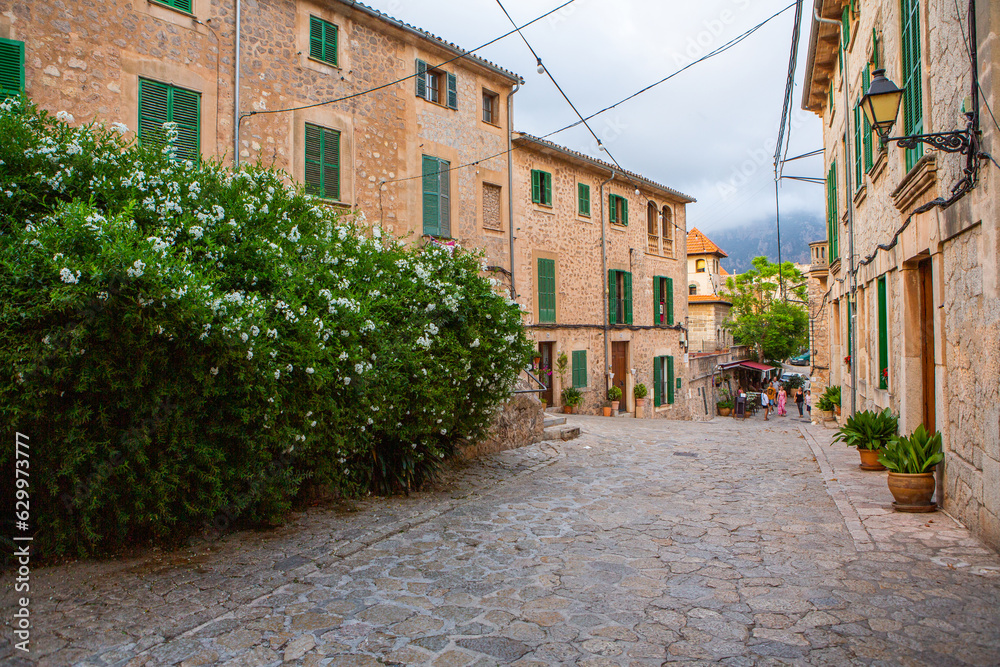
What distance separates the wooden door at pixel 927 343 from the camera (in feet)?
24.5

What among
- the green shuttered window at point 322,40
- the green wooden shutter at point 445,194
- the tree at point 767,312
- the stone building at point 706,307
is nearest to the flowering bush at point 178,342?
the green shuttered window at point 322,40

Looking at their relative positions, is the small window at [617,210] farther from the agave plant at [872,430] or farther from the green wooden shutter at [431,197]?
the agave plant at [872,430]

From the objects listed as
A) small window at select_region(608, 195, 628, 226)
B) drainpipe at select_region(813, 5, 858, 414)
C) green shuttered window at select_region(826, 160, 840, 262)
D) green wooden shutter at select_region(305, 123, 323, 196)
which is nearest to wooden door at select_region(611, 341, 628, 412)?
small window at select_region(608, 195, 628, 226)

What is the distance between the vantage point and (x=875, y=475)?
800cm

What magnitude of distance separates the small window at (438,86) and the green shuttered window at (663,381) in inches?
498

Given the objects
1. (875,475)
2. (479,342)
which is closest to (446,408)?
(479,342)

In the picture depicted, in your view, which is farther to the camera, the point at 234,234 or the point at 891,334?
the point at 891,334

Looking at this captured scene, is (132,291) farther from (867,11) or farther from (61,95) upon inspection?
(867,11)

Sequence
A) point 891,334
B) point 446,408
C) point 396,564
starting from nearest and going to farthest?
point 396,564 → point 446,408 → point 891,334

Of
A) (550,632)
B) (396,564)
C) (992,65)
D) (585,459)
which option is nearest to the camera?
(550,632)

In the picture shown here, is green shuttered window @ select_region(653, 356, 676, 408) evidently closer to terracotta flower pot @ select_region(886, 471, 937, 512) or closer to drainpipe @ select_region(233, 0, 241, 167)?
drainpipe @ select_region(233, 0, 241, 167)

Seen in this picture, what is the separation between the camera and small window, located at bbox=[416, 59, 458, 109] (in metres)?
14.1

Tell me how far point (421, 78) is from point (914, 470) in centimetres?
1193

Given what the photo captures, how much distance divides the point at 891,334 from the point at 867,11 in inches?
193
